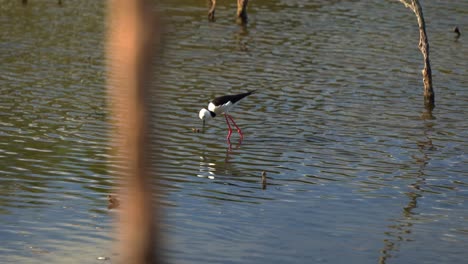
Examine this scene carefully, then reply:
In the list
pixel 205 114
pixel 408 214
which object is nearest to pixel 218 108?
pixel 205 114

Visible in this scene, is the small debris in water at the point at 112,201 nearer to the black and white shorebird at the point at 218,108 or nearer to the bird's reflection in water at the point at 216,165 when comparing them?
the bird's reflection in water at the point at 216,165

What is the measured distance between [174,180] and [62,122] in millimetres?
4778

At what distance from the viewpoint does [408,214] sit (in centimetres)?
1231

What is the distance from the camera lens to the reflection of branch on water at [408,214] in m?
10.8

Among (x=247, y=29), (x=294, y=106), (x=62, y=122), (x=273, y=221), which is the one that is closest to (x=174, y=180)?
(x=273, y=221)

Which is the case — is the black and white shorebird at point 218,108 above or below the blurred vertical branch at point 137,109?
below

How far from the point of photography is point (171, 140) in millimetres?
16422

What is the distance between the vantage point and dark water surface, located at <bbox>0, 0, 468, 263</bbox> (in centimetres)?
1089

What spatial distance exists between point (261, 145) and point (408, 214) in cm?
475

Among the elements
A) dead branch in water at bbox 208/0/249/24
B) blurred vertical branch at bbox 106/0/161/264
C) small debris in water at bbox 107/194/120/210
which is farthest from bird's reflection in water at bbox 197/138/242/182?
dead branch in water at bbox 208/0/249/24

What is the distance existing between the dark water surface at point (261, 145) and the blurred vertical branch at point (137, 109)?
1332 millimetres

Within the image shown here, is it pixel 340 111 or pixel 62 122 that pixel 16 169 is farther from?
pixel 340 111

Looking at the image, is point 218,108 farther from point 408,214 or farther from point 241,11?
point 241,11

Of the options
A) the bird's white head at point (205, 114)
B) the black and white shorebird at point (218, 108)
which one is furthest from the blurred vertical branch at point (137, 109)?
the bird's white head at point (205, 114)
